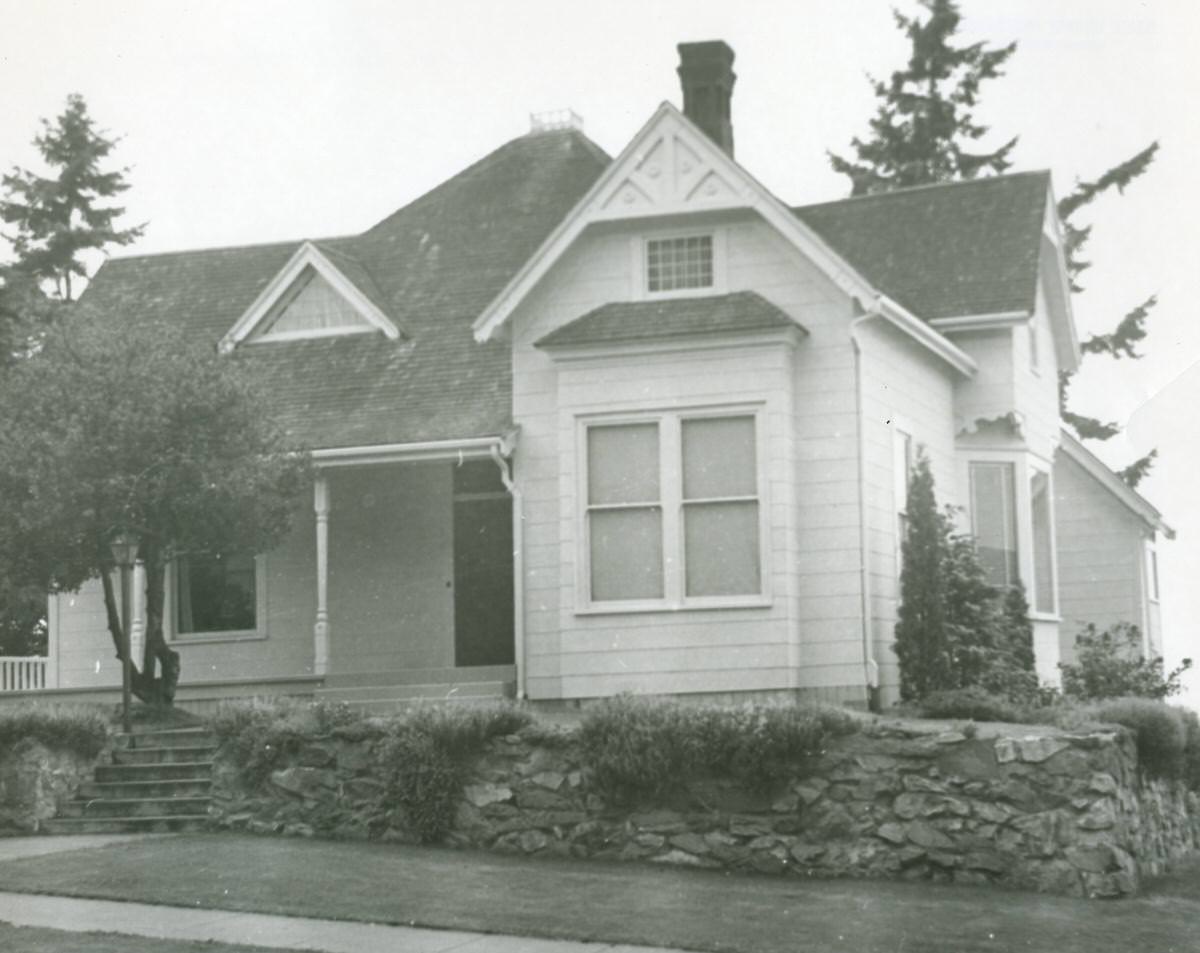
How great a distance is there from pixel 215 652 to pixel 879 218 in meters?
10.5

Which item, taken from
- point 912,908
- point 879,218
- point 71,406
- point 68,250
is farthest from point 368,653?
point 68,250

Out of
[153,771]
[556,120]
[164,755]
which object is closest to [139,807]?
[153,771]

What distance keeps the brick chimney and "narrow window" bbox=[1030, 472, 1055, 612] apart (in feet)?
19.7

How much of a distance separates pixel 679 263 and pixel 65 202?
23.9 metres

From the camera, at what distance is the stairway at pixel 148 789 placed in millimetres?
15492

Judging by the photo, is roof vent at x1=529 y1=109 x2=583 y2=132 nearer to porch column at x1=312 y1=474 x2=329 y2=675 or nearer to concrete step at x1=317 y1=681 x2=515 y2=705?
porch column at x1=312 y1=474 x2=329 y2=675

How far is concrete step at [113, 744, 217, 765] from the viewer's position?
16.4 metres

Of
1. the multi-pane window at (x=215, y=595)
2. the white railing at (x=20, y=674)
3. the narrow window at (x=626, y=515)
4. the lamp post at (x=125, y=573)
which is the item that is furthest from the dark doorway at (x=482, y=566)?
the white railing at (x=20, y=674)

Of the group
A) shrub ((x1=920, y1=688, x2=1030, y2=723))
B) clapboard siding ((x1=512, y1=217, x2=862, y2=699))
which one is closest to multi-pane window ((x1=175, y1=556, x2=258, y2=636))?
clapboard siding ((x1=512, y1=217, x2=862, y2=699))

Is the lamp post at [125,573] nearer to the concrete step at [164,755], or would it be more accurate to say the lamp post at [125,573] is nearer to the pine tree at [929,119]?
the concrete step at [164,755]

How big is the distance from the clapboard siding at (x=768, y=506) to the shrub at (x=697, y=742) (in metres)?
3.33

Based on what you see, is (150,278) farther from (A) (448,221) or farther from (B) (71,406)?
(B) (71,406)

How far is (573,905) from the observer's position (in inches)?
468

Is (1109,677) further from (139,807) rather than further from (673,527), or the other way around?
(139,807)
